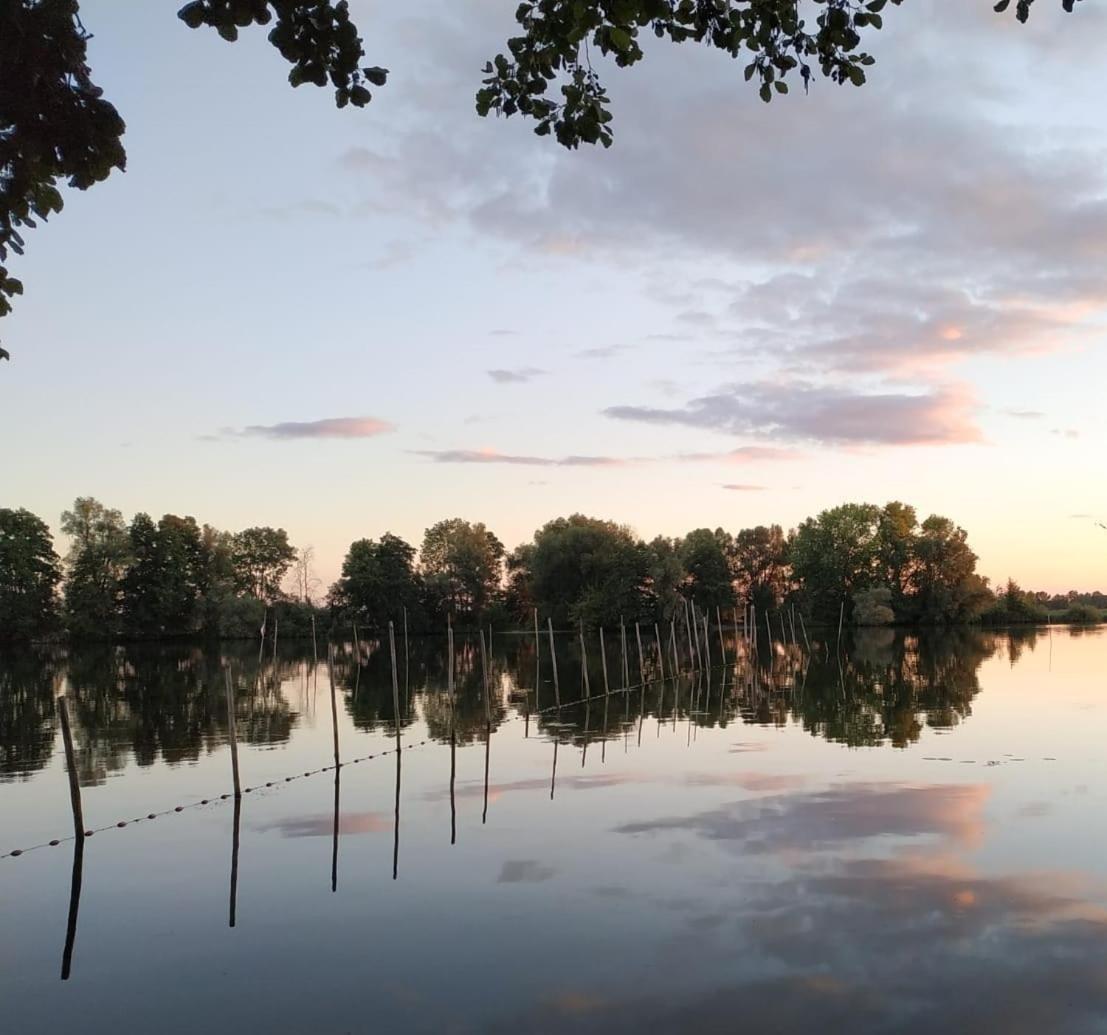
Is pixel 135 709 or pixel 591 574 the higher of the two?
pixel 591 574

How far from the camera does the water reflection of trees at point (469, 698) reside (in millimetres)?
25391

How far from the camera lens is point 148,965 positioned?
31.5 feet

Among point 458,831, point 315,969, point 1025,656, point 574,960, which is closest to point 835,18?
point 574,960

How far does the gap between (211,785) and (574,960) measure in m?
11.9

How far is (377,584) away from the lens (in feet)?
292

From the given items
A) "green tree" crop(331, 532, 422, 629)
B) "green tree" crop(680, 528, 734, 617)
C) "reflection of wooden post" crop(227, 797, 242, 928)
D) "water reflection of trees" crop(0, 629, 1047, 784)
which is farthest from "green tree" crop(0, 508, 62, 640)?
"reflection of wooden post" crop(227, 797, 242, 928)

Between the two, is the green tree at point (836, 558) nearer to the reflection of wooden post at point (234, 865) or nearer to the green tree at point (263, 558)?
the green tree at point (263, 558)

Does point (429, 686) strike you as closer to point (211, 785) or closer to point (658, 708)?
point (658, 708)

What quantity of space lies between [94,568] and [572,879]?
8174cm

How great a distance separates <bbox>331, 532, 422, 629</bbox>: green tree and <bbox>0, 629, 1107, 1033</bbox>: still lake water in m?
62.5

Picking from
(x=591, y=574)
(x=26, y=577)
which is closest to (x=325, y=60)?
(x=591, y=574)

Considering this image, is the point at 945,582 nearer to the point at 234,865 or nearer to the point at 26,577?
the point at 26,577

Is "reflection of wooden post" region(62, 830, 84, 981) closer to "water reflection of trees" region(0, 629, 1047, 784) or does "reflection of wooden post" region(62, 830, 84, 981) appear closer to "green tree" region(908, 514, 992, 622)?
"water reflection of trees" region(0, 629, 1047, 784)

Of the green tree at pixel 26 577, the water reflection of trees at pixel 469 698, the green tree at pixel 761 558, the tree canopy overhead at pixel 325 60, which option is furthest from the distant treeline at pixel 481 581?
the tree canopy overhead at pixel 325 60
